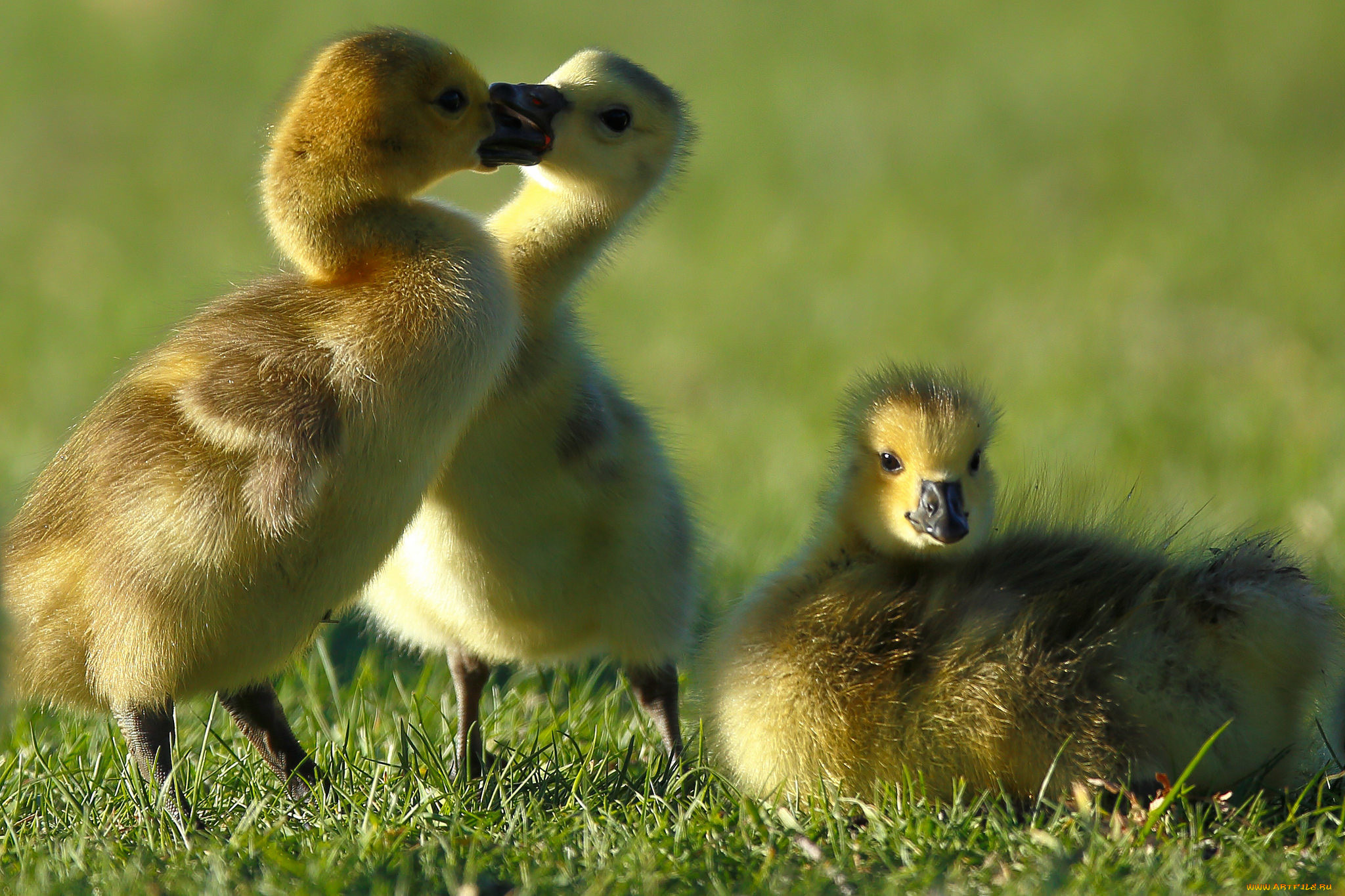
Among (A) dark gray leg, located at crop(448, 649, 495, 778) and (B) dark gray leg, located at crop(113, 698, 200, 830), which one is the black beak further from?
(B) dark gray leg, located at crop(113, 698, 200, 830)

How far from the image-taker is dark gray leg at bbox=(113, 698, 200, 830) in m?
2.92

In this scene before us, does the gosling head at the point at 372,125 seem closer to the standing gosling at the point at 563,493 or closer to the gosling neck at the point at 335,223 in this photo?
the gosling neck at the point at 335,223

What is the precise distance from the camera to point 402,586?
11.7ft

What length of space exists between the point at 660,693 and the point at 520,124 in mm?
1488

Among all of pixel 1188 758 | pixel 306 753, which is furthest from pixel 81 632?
pixel 1188 758

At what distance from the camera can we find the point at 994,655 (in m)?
2.88

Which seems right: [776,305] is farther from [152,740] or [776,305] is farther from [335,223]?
[152,740]

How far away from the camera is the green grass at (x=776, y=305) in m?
2.72

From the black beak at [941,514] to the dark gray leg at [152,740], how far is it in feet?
5.33

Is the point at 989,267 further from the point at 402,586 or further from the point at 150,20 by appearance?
the point at 150,20

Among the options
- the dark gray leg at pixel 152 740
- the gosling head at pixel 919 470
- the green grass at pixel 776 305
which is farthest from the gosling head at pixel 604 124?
the dark gray leg at pixel 152 740

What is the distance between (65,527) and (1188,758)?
2.37 meters

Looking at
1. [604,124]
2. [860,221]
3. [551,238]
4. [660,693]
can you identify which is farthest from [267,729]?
[860,221]

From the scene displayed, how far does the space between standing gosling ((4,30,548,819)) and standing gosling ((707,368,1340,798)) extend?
89cm
